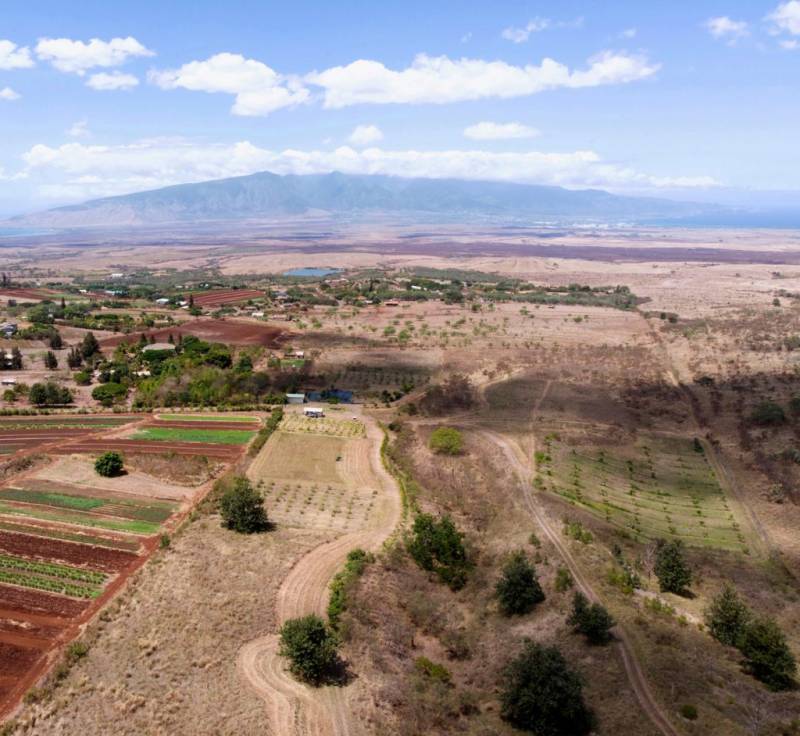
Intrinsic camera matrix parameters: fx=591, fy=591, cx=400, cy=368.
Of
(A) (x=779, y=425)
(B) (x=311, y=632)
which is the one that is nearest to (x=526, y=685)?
(B) (x=311, y=632)

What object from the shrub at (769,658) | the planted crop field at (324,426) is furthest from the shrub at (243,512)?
the shrub at (769,658)

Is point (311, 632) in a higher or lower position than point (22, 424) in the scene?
higher

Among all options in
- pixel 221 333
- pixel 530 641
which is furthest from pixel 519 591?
pixel 221 333

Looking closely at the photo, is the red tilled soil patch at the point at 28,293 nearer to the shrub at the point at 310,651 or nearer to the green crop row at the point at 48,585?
the green crop row at the point at 48,585

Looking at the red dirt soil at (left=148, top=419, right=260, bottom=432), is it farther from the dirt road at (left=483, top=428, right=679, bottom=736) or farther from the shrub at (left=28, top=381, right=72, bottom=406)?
the dirt road at (left=483, top=428, right=679, bottom=736)

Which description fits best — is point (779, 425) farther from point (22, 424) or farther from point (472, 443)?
point (22, 424)

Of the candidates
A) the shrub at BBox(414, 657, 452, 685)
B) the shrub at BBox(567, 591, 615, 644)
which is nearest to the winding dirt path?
the shrub at BBox(414, 657, 452, 685)
